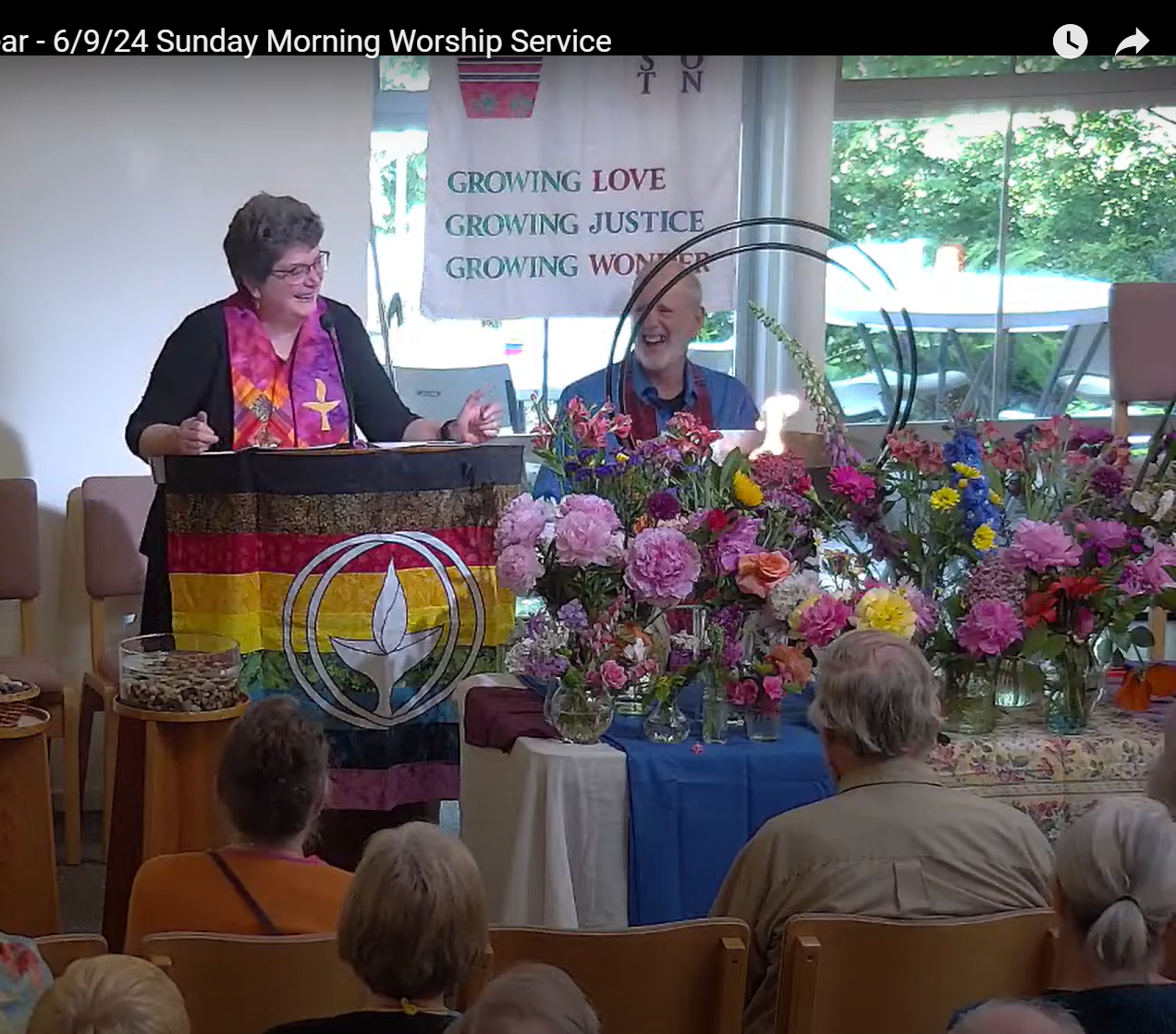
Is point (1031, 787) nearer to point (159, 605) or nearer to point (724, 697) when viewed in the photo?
point (724, 697)

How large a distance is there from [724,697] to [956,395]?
331 centimetres

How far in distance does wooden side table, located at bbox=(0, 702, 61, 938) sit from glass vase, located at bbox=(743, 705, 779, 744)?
128 cm

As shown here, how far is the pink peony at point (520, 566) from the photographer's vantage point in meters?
2.49

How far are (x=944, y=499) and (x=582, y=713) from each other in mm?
649

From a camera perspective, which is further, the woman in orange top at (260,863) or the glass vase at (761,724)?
the glass vase at (761,724)

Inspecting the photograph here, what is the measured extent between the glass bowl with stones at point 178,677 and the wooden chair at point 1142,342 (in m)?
3.06

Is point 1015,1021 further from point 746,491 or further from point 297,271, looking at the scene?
point 297,271

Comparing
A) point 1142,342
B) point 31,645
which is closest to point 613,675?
point 31,645

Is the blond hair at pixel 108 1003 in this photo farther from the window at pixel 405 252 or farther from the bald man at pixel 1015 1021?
the window at pixel 405 252

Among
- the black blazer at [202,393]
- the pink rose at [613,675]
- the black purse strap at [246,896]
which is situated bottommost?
the black purse strap at [246,896]

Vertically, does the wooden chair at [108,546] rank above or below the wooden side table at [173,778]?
above
